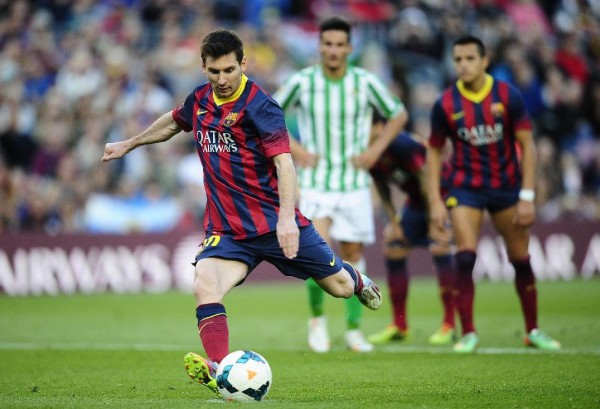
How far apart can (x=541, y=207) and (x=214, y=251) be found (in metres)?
14.3

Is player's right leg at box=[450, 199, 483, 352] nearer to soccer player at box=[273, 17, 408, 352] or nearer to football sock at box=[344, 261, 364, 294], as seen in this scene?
soccer player at box=[273, 17, 408, 352]

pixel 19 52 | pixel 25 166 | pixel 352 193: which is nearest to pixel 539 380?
pixel 352 193

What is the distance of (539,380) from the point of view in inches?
310

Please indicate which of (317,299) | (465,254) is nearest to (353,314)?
(317,299)

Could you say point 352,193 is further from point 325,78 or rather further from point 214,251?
point 214,251

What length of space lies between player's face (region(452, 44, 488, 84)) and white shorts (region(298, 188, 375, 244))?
1.52m

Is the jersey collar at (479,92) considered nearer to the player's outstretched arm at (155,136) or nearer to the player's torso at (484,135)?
the player's torso at (484,135)

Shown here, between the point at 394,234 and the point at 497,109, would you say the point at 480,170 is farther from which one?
the point at 394,234

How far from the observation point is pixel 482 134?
10.3m

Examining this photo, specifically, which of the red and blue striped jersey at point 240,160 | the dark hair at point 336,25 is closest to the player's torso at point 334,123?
the dark hair at point 336,25

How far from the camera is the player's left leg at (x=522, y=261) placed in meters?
10.4

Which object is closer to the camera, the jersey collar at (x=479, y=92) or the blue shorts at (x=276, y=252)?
the blue shorts at (x=276, y=252)

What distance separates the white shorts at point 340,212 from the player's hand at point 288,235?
3.54 metres

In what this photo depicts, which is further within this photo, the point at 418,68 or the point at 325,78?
the point at 418,68
